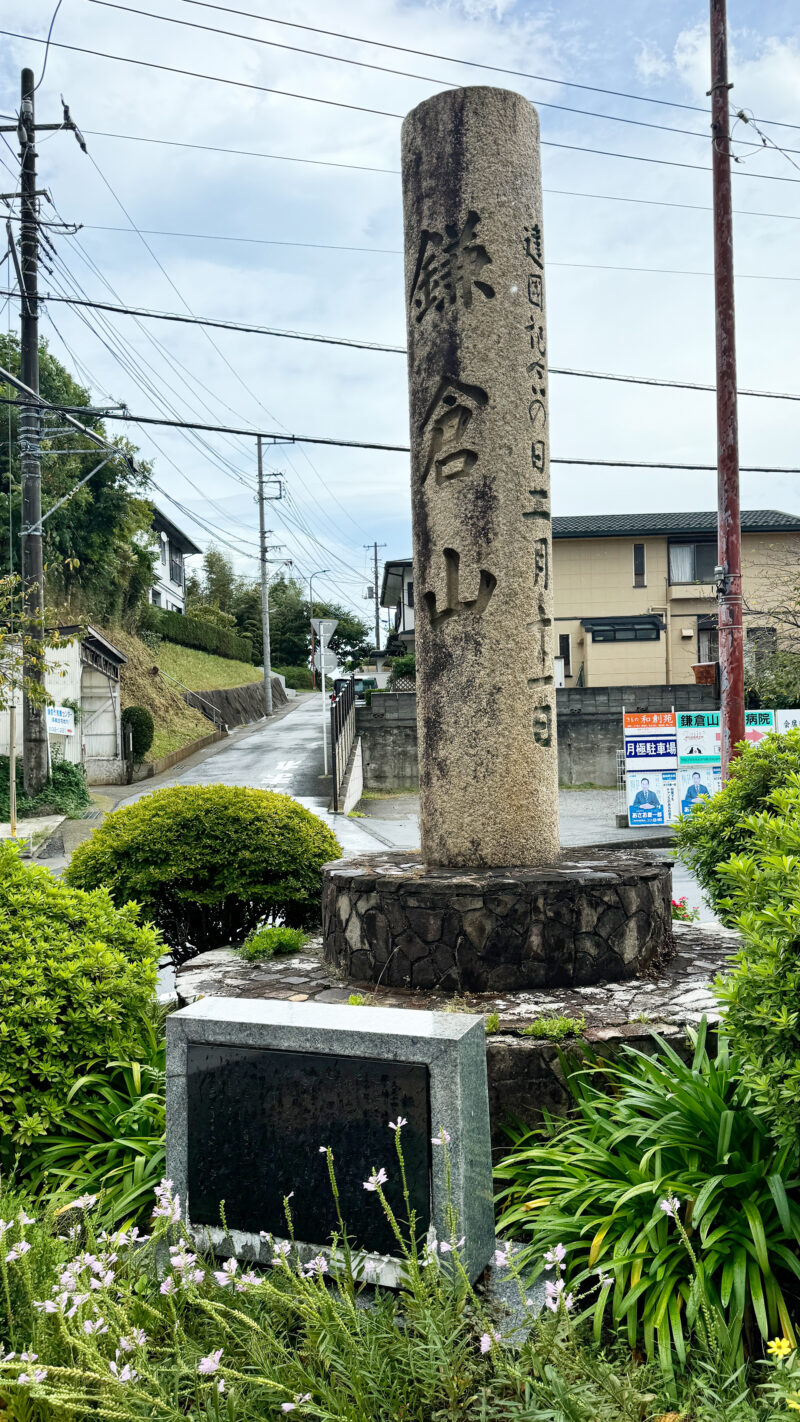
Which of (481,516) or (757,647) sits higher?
(757,647)

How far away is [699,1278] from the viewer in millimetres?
2283

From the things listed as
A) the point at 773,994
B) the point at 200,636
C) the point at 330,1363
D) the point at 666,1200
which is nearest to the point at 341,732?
the point at 773,994

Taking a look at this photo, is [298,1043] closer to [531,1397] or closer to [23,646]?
[531,1397]

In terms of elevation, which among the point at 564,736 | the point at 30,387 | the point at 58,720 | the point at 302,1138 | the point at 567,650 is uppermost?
the point at 30,387

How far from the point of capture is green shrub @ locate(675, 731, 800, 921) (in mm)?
4855

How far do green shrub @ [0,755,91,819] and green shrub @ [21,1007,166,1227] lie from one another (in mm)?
15841

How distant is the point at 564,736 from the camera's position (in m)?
25.3

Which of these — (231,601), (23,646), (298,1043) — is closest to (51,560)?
(23,646)

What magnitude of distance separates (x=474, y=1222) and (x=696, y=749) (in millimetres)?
14597

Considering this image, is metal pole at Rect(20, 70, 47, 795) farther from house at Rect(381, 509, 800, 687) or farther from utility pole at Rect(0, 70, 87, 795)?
house at Rect(381, 509, 800, 687)

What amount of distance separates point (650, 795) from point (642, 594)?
16623mm

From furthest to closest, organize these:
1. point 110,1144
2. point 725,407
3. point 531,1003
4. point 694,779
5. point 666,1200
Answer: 1. point 694,779
2. point 725,407
3. point 531,1003
4. point 110,1144
5. point 666,1200

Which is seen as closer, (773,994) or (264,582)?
(773,994)

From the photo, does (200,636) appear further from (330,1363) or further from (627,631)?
(330,1363)
